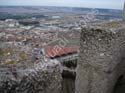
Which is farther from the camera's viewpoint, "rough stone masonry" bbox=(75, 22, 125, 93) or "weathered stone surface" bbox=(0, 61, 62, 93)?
"rough stone masonry" bbox=(75, 22, 125, 93)

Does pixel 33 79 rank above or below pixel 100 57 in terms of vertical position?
above

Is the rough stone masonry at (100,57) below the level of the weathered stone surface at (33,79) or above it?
below

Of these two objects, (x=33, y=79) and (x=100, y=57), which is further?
(x=100, y=57)

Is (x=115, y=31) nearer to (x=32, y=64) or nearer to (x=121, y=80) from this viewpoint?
(x=121, y=80)

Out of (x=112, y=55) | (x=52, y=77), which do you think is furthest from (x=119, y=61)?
(x=52, y=77)

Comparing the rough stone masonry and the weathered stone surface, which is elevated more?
the weathered stone surface
